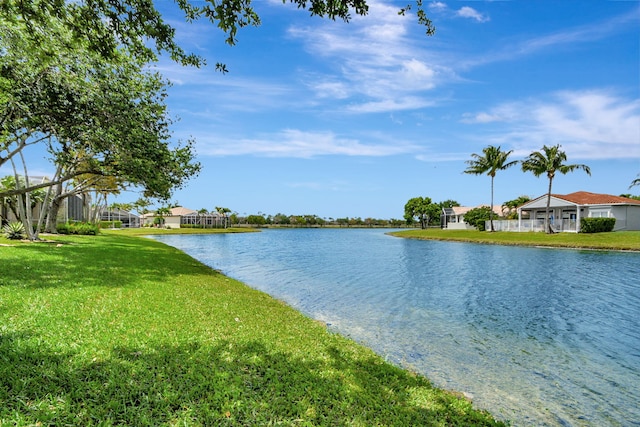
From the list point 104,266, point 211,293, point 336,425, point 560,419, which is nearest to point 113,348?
point 336,425

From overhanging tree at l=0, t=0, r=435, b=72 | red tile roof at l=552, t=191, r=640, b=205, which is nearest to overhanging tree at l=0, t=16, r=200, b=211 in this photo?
overhanging tree at l=0, t=0, r=435, b=72

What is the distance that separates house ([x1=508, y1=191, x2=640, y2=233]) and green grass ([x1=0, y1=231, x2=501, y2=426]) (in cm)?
4547

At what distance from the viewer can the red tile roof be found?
136 ft

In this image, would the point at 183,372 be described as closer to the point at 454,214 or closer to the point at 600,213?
the point at 600,213

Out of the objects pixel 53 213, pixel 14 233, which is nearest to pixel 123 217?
pixel 53 213

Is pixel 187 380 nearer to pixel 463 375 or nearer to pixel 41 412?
pixel 41 412

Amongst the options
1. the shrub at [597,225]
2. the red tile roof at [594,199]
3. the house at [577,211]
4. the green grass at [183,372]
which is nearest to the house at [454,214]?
the house at [577,211]

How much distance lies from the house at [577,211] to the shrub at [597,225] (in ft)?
3.21

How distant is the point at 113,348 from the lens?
4.85 m

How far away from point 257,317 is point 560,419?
5.90 metres

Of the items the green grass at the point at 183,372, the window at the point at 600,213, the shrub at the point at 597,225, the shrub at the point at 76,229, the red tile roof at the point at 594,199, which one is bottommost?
the green grass at the point at 183,372

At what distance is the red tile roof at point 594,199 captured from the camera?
41.5 meters

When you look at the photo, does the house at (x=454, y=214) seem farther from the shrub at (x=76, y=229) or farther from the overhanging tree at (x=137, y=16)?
the overhanging tree at (x=137, y=16)

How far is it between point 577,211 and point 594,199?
3.78 metres
